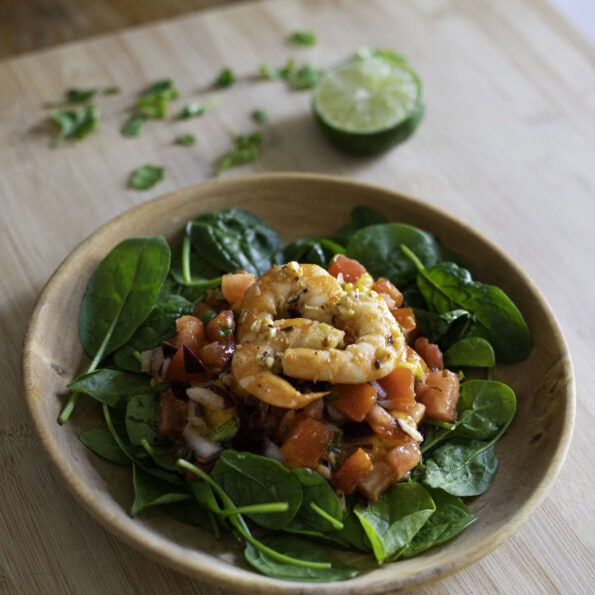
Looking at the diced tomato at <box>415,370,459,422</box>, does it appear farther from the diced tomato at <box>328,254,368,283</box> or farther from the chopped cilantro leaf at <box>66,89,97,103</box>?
the chopped cilantro leaf at <box>66,89,97,103</box>

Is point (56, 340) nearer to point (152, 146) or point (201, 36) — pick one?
point (152, 146)

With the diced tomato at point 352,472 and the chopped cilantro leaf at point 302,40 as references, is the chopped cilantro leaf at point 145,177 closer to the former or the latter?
the chopped cilantro leaf at point 302,40

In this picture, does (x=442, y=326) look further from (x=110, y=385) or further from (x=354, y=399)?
(x=110, y=385)

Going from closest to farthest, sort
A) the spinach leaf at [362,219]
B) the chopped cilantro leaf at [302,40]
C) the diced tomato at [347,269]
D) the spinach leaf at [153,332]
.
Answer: the spinach leaf at [153,332]
the diced tomato at [347,269]
the spinach leaf at [362,219]
the chopped cilantro leaf at [302,40]

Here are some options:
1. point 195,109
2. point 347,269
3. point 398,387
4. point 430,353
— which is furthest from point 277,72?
point 398,387

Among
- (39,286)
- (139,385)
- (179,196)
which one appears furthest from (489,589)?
(39,286)

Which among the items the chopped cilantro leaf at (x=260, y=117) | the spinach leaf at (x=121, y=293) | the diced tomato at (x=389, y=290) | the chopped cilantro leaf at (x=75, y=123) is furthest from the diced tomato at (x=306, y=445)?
the chopped cilantro leaf at (x=75, y=123)
